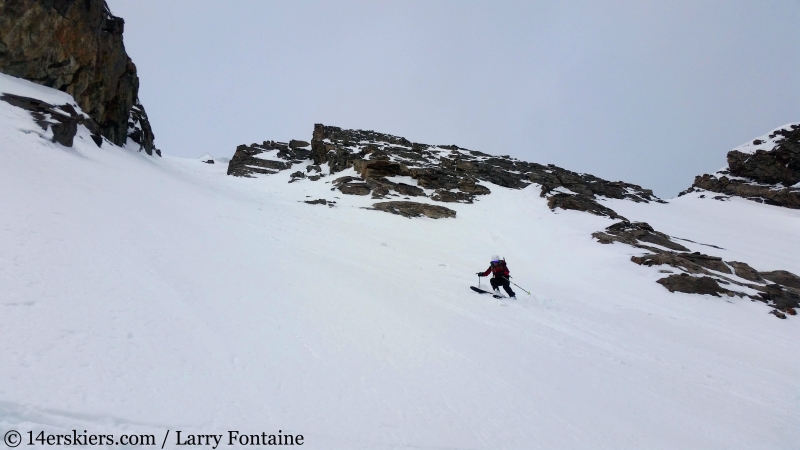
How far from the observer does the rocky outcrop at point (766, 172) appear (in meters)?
45.9

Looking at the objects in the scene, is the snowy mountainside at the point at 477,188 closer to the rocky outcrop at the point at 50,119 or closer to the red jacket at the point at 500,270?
the red jacket at the point at 500,270

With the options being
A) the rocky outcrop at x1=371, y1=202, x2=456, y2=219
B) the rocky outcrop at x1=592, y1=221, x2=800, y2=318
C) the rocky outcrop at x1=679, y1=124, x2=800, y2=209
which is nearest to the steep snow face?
the rocky outcrop at x1=592, y1=221, x2=800, y2=318

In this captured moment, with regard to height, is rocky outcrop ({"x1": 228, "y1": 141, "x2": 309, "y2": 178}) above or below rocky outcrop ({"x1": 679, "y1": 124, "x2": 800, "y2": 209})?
below

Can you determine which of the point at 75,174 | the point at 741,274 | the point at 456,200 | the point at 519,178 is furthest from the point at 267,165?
the point at 741,274

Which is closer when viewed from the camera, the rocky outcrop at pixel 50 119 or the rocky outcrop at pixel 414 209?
the rocky outcrop at pixel 50 119

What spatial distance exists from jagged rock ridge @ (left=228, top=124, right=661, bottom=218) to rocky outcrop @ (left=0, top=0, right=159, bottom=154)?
68.3ft

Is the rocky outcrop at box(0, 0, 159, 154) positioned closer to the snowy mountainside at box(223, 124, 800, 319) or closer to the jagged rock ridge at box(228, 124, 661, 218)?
the snowy mountainside at box(223, 124, 800, 319)

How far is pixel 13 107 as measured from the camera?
19.1 metres

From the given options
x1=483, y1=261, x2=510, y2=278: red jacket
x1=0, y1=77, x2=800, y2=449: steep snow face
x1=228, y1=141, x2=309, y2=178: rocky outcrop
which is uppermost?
x1=228, y1=141, x2=309, y2=178: rocky outcrop

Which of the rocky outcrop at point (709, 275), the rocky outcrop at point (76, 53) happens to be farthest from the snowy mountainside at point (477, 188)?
the rocky outcrop at point (76, 53)

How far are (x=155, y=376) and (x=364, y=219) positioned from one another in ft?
80.1

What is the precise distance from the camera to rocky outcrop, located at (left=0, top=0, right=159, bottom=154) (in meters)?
25.5

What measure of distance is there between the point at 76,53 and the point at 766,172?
7960 centimetres

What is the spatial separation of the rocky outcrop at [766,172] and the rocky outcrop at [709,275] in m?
36.2
